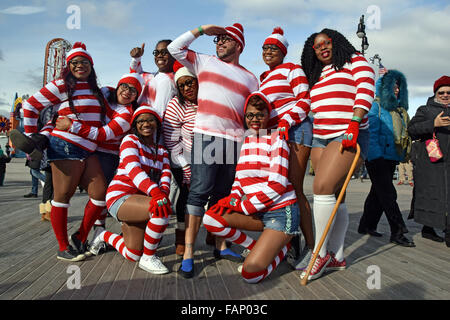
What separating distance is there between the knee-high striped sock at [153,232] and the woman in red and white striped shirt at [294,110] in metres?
1.19

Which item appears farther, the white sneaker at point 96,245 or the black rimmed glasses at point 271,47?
the white sneaker at point 96,245

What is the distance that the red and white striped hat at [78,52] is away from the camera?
9.64ft

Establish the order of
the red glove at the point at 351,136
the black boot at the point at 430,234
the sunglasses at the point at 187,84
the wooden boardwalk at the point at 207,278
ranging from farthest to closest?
the black boot at the point at 430,234, the sunglasses at the point at 187,84, the red glove at the point at 351,136, the wooden boardwalk at the point at 207,278

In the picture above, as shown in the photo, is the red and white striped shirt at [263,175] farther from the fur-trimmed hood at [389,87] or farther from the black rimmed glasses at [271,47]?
the fur-trimmed hood at [389,87]

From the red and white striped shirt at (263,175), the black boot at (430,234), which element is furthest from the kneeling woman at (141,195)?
the black boot at (430,234)

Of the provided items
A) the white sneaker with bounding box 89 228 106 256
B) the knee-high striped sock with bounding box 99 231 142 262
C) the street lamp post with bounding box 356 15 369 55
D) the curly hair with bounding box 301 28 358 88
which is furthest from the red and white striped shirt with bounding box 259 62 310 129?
the street lamp post with bounding box 356 15 369 55

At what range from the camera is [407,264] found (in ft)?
9.68

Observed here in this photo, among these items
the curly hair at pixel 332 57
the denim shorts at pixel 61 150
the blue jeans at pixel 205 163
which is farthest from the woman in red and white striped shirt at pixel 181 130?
the curly hair at pixel 332 57

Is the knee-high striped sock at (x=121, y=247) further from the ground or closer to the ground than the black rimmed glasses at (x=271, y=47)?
closer to the ground

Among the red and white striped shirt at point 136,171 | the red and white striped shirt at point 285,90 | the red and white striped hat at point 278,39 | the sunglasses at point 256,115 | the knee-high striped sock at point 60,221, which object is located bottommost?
the knee-high striped sock at point 60,221

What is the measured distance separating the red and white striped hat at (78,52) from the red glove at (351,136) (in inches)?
96.4

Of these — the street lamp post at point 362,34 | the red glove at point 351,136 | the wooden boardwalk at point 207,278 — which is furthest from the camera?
the street lamp post at point 362,34

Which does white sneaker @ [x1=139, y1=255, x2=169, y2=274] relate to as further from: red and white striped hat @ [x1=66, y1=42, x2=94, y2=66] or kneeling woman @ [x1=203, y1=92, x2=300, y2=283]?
red and white striped hat @ [x1=66, y1=42, x2=94, y2=66]

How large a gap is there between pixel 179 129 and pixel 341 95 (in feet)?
5.09
